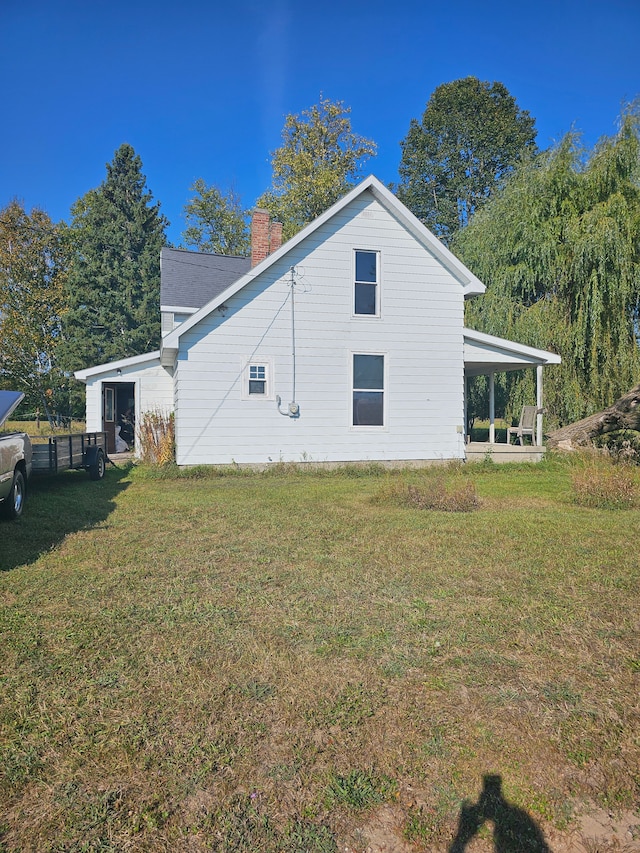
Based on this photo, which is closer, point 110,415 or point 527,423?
point 527,423

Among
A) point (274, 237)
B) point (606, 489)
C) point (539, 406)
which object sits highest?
point (274, 237)

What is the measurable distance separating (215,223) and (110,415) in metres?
25.7

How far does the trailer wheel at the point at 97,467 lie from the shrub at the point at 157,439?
1.78 m

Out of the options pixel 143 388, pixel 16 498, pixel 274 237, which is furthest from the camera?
pixel 274 237

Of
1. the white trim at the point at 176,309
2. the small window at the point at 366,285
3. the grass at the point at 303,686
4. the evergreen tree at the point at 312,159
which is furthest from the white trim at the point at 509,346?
the evergreen tree at the point at 312,159

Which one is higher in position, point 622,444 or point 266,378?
point 266,378

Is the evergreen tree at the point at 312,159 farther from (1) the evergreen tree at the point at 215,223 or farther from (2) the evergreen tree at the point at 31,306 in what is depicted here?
(2) the evergreen tree at the point at 31,306

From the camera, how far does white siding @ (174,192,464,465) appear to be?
43.7 ft

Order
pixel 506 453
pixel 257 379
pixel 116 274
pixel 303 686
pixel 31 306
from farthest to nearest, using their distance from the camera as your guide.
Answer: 1. pixel 116 274
2. pixel 31 306
3. pixel 506 453
4. pixel 257 379
5. pixel 303 686

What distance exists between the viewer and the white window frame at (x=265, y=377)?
1351cm

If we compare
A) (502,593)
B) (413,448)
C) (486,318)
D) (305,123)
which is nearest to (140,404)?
(413,448)

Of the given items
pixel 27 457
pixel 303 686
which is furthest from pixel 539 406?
pixel 303 686

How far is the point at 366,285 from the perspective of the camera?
14281 millimetres

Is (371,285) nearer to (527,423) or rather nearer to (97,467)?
(527,423)
